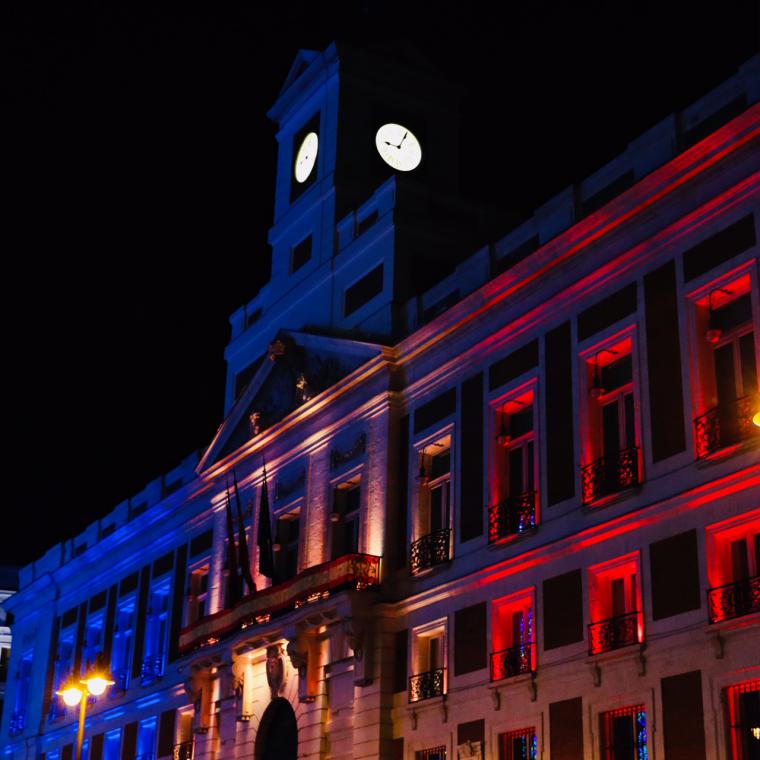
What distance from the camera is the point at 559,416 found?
86.6 ft

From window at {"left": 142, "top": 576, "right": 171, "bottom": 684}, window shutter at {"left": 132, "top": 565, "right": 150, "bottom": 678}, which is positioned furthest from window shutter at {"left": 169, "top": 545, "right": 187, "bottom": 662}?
window shutter at {"left": 132, "top": 565, "right": 150, "bottom": 678}

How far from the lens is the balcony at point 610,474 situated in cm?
2420

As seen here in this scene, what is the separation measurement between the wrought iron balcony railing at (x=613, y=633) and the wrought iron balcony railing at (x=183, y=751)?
17.4 meters

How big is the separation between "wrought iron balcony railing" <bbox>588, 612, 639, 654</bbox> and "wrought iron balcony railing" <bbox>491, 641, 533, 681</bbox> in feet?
6.20

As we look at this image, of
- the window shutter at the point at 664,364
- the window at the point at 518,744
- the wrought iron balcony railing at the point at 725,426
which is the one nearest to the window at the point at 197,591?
the window at the point at 518,744

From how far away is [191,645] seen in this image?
36.9 m

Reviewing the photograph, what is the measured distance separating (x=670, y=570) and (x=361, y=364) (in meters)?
12.0

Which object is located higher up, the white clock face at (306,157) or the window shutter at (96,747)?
the white clock face at (306,157)

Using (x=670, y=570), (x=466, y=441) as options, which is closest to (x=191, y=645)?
→ (x=466, y=441)

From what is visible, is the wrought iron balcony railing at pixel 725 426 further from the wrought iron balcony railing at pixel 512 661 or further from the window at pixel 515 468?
the wrought iron balcony railing at pixel 512 661

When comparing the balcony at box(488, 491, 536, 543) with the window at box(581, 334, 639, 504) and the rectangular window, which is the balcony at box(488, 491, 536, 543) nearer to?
the window at box(581, 334, 639, 504)

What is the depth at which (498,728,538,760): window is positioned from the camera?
25.2 meters

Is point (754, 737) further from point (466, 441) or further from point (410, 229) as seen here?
point (410, 229)

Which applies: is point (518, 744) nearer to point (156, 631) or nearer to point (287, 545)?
point (287, 545)
